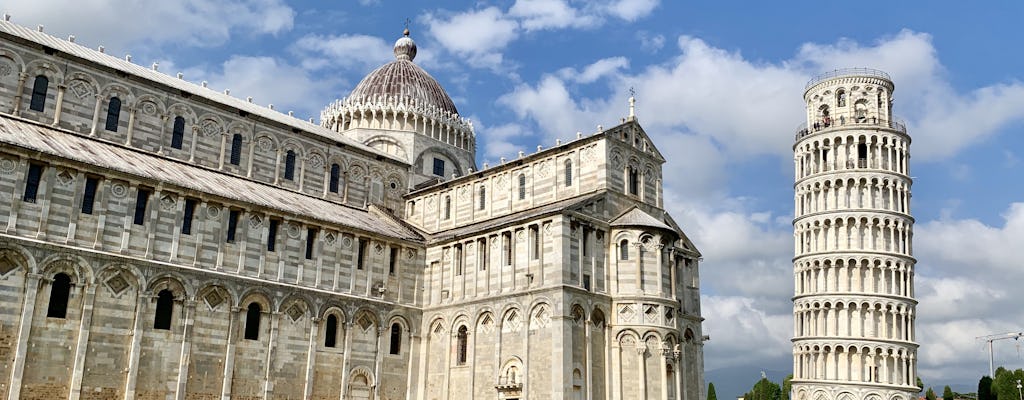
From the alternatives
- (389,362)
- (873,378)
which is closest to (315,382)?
(389,362)

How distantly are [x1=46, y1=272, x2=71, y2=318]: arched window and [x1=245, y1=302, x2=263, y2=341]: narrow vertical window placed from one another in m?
7.42

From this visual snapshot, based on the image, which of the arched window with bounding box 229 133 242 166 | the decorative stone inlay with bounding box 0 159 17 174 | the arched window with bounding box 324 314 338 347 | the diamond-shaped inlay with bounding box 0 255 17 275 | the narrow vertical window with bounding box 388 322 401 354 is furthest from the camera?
the arched window with bounding box 229 133 242 166

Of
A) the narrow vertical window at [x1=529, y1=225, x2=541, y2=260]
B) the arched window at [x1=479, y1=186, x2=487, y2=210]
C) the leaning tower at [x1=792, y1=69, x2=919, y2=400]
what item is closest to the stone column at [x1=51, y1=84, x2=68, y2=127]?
the arched window at [x1=479, y1=186, x2=487, y2=210]

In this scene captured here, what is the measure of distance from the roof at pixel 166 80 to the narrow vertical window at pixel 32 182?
26.5 ft

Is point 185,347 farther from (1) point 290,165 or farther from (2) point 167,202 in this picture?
(1) point 290,165

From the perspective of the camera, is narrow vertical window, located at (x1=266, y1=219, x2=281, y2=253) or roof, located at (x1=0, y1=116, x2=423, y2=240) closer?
roof, located at (x1=0, y1=116, x2=423, y2=240)

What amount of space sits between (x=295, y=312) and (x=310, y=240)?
3.62 meters

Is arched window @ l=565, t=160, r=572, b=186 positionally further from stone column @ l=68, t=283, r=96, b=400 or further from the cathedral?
stone column @ l=68, t=283, r=96, b=400

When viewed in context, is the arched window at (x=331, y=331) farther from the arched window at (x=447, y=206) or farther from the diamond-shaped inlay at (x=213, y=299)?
the arched window at (x=447, y=206)

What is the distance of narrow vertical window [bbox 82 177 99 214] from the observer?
33.8 meters

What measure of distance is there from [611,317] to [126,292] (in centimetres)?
2094

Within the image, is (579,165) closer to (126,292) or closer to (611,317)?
(611,317)

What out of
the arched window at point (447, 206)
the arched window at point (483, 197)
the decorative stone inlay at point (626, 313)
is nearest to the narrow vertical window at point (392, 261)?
the arched window at point (447, 206)

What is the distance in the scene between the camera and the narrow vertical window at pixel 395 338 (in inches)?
1697
